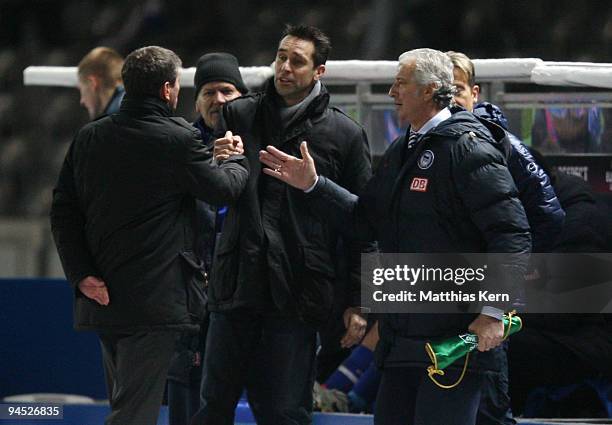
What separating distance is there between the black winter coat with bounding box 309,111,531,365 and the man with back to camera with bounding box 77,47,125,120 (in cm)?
301

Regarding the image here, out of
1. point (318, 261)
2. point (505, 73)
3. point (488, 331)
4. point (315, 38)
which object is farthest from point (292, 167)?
point (505, 73)

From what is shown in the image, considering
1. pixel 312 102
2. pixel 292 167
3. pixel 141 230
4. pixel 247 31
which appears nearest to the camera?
pixel 292 167

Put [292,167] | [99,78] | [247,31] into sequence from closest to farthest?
[292,167] → [99,78] → [247,31]

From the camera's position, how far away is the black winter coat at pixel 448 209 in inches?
144

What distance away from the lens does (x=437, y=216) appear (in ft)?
12.3

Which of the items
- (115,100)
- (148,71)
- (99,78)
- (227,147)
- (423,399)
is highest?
(99,78)

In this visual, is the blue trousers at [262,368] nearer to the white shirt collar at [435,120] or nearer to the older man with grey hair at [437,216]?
the older man with grey hair at [437,216]

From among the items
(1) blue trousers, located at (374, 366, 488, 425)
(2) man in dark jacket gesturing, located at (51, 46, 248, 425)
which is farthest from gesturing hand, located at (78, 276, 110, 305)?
(1) blue trousers, located at (374, 366, 488, 425)

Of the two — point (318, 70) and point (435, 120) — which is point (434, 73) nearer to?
point (435, 120)

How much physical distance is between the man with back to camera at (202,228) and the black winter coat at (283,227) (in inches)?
15.8

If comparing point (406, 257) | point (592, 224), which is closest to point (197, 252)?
point (406, 257)

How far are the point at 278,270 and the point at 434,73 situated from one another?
0.93 metres

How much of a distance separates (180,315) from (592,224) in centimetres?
220

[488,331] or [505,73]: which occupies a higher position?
[505,73]
